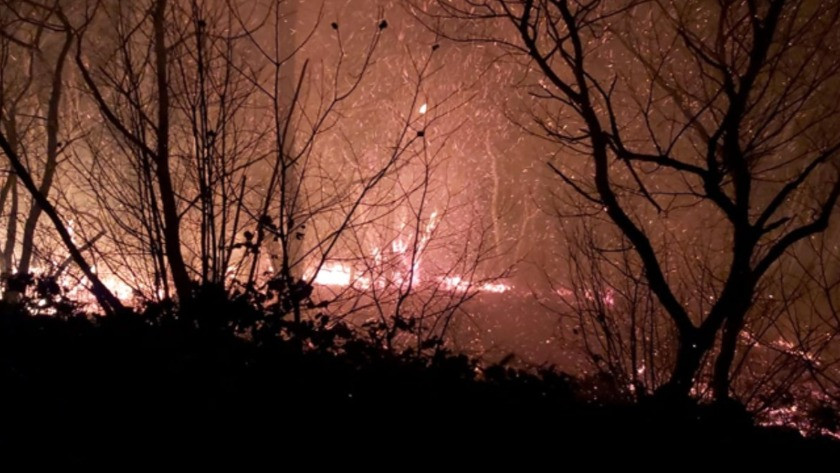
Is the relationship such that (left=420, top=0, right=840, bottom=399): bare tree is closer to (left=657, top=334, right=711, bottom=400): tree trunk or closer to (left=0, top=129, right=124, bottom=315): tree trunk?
(left=657, top=334, right=711, bottom=400): tree trunk

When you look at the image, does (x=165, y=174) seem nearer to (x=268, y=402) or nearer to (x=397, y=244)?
(x=268, y=402)

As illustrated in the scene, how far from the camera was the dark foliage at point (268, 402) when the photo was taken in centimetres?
343

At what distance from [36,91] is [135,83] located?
6756 millimetres

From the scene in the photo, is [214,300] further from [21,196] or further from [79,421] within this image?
[21,196]

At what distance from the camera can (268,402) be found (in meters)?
3.75

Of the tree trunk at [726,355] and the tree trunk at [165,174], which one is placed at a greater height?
the tree trunk at [165,174]

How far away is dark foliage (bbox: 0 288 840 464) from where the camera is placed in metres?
3.43

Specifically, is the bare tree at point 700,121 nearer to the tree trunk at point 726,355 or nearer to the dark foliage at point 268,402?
the tree trunk at point 726,355

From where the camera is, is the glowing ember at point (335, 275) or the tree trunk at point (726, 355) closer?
the tree trunk at point (726, 355)

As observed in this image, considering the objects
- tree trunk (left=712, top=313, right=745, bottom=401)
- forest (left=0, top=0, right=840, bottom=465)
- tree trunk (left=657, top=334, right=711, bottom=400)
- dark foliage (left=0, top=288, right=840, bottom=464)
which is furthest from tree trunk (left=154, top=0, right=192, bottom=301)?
tree trunk (left=712, top=313, right=745, bottom=401)

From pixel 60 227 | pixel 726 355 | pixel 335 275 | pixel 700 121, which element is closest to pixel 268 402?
pixel 60 227

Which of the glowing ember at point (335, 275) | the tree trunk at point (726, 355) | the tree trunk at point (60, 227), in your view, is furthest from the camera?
the glowing ember at point (335, 275)

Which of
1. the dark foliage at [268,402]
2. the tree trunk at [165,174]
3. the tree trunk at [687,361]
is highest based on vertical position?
the tree trunk at [165,174]

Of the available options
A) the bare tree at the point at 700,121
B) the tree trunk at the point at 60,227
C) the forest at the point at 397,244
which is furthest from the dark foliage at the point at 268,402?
the bare tree at the point at 700,121
